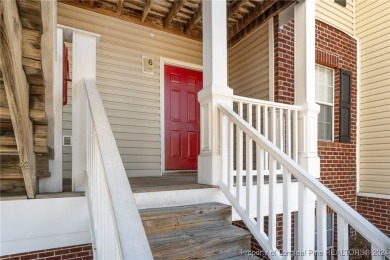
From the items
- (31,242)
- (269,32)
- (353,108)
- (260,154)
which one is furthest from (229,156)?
(353,108)

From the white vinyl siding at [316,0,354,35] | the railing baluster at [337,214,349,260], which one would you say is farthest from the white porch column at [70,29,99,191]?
the white vinyl siding at [316,0,354,35]

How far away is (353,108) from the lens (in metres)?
5.01

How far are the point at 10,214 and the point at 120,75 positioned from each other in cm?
265

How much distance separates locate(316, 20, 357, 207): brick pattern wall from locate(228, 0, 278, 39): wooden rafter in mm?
1253

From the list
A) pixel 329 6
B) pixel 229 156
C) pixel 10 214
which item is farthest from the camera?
pixel 329 6

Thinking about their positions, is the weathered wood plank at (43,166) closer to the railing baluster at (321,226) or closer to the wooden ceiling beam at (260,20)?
the railing baluster at (321,226)

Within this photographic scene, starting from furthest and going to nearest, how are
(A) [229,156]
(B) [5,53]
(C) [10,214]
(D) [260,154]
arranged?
(A) [229,156] → (D) [260,154] → (C) [10,214] → (B) [5,53]

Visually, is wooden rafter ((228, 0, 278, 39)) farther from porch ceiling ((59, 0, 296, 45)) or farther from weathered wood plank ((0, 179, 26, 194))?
weathered wood plank ((0, 179, 26, 194))

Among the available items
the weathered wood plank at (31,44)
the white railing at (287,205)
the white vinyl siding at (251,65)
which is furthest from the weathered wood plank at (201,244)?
the white vinyl siding at (251,65)

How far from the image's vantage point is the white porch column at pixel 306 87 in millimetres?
3152

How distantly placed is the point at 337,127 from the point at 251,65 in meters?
1.89

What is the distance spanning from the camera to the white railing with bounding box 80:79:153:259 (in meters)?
0.82

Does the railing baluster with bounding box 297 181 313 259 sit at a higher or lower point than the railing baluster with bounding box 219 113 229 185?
lower

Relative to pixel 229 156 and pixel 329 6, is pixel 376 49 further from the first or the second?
pixel 229 156
